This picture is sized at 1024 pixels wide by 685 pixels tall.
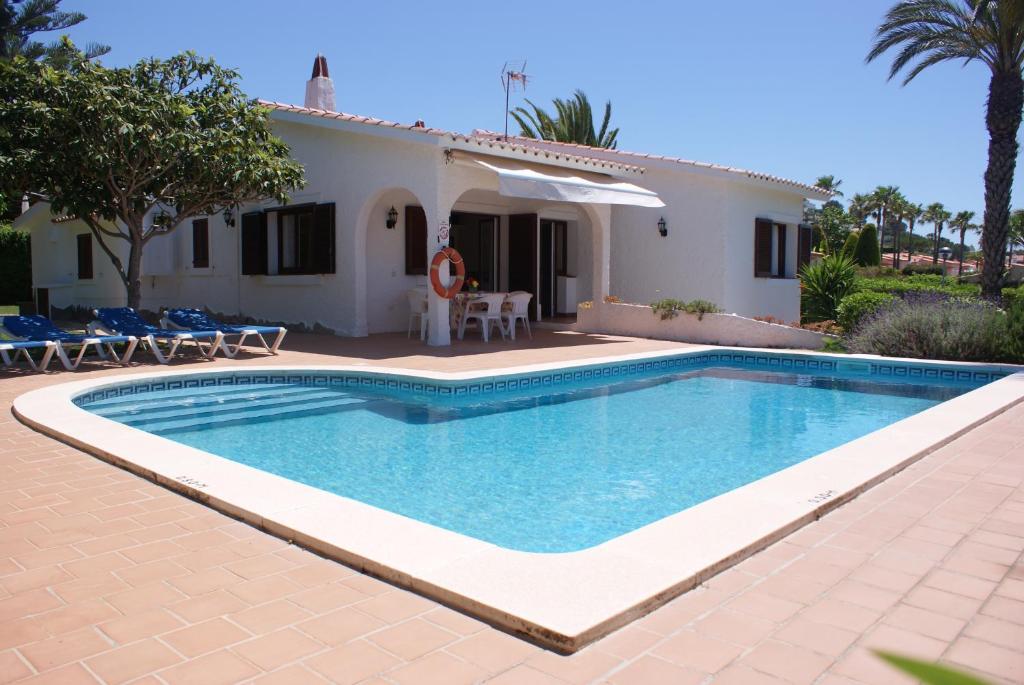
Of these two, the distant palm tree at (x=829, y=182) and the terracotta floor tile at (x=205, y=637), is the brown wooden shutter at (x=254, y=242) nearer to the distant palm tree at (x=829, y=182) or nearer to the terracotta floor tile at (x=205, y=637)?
the terracotta floor tile at (x=205, y=637)

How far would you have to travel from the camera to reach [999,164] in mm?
18016

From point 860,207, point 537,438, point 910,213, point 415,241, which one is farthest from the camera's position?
point 860,207

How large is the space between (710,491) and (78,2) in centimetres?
2681

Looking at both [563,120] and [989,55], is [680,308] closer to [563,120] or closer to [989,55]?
[989,55]

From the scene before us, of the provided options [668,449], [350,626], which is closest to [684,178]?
[668,449]

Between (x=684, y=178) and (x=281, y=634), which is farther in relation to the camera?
(x=684, y=178)

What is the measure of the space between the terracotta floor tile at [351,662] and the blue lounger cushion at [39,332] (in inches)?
386

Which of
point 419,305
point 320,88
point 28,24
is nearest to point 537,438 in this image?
point 419,305

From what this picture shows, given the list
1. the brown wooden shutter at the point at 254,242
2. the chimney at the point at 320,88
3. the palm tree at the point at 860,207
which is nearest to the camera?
the brown wooden shutter at the point at 254,242

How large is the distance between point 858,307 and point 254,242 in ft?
41.7

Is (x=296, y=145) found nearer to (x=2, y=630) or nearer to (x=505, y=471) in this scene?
(x=505, y=471)

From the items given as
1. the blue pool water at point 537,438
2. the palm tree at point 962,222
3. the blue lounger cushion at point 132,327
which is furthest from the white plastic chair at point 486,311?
the palm tree at point 962,222

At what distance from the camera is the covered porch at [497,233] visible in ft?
45.4

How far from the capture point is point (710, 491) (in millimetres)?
6406
